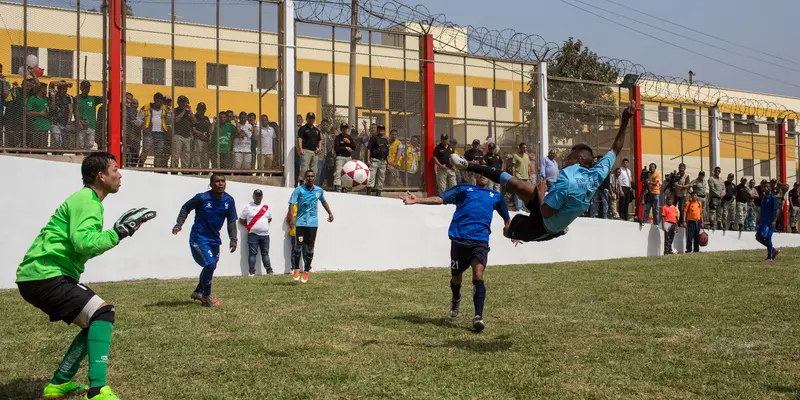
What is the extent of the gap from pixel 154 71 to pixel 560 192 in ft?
40.1

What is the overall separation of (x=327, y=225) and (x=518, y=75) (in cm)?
810

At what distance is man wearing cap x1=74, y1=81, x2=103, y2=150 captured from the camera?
1641 centimetres

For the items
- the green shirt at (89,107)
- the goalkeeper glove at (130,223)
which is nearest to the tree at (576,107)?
the green shirt at (89,107)

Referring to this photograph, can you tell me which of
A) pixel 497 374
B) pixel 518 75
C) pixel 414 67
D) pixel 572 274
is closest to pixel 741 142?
pixel 518 75

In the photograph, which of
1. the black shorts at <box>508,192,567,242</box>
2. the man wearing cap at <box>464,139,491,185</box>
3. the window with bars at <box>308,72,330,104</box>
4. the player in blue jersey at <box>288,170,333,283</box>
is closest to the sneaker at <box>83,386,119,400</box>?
the black shorts at <box>508,192,567,242</box>

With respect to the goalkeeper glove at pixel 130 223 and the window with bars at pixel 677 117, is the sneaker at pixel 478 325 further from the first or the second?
the window with bars at pixel 677 117

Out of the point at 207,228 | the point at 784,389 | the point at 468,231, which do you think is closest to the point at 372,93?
the point at 207,228

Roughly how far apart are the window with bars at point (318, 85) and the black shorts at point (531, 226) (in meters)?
11.7

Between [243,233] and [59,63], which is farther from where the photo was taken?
[243,233]

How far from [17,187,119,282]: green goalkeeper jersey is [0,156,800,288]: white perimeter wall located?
34.0 ft

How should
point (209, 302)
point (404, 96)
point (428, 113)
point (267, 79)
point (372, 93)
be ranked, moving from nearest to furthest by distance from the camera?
point (209, 302) < point (267, 79) < point (372, 93) < point (404, 96) < point (428, 113)

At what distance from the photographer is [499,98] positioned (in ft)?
72.7

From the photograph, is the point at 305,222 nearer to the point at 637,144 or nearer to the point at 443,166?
the point at 443,166

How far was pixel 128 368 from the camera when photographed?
6.79 m
